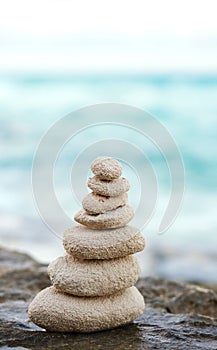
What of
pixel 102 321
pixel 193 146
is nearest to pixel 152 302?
pixel 102 321

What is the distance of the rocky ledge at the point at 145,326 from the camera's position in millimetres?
3457

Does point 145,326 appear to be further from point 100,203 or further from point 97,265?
point 100,203

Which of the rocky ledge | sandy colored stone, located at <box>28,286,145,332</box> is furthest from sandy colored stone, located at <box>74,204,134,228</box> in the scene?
the rocky ledge

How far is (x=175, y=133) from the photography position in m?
20.2

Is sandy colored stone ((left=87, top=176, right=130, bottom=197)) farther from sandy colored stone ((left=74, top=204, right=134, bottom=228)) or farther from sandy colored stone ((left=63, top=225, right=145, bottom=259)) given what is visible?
sandy colored stone ((left=63, top=225, right=145, bottom=259))

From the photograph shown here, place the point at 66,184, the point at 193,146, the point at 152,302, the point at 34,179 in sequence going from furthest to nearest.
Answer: the point at 193,146, the point at 66,184, the point at 152,302, the point at 34,179

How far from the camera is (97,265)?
11.6 ft

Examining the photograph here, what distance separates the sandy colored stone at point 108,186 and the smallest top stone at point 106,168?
0.11 ft

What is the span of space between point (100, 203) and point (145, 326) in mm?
850

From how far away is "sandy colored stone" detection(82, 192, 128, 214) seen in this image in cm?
348

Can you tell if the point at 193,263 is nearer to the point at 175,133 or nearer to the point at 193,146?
the point at 193,146

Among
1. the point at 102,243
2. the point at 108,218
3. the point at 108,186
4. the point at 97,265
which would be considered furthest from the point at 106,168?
the point at 97,265

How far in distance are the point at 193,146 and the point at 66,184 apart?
735 cm

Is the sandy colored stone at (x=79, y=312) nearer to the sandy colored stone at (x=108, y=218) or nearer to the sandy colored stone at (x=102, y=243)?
the sandy colored stone at (x=102, y=243)
